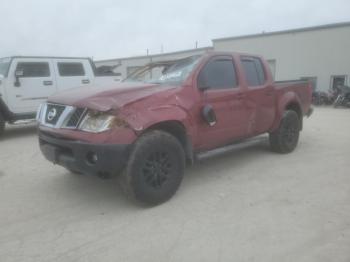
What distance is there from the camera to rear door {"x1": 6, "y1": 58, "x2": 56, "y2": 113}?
8.39 meters

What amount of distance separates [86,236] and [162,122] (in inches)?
59.0

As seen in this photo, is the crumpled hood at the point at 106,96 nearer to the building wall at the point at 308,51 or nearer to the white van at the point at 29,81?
the white van at the point at 29,81

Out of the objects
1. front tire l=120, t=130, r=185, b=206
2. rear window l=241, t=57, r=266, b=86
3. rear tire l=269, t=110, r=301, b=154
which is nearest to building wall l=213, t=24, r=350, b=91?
rear tire l=269, t=110, r=301, b=154

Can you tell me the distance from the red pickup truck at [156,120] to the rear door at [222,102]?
0.01 metres

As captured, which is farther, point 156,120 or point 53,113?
point 53,113

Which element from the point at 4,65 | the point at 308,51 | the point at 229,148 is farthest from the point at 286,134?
the point at 308,51

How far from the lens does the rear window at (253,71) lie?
5.41 metres

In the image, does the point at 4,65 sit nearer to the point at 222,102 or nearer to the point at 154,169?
the point at 222,102

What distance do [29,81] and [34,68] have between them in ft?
1.31

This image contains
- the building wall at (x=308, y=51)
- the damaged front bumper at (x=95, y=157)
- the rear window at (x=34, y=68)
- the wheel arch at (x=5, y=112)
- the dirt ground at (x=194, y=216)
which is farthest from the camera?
the building wall at (x=308, y=51)

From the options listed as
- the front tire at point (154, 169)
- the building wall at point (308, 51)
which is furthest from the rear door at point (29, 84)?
the building wall at point (308, 51)

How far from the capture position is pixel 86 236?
129 inches

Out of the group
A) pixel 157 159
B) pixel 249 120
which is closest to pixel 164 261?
pixel 157 159

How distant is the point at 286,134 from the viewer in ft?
20.7
